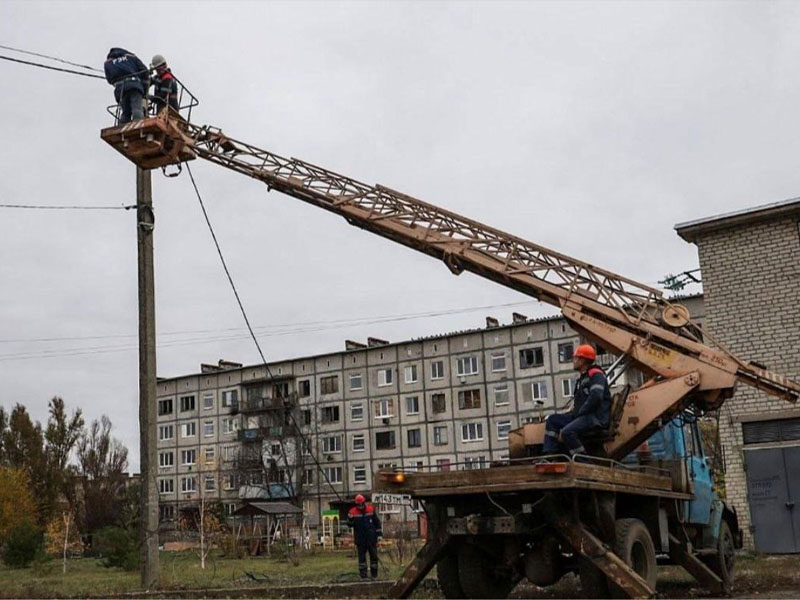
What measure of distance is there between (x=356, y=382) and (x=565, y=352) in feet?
55.1

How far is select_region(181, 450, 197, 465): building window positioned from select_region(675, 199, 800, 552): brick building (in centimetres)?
6322

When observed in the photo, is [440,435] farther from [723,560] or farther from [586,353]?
[586,353]

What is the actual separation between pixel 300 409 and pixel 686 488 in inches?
2395

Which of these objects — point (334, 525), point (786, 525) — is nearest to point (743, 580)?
point (786, 525)

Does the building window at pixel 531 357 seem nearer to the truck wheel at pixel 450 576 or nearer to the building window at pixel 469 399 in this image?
the building window at pixel 469 399

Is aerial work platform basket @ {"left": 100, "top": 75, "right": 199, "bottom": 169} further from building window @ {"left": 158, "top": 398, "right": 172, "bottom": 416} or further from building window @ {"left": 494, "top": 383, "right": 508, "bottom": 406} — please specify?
building window @ {"left": 158, "top": 398, "right": 172, "bottom": 416}

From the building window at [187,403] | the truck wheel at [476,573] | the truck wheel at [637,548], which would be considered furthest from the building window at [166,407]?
the truck wheel at [637,548]

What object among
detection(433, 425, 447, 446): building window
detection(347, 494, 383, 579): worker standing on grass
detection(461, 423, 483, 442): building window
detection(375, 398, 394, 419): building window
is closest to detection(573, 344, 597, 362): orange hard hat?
detection(347, 494, 383, 579): worker standing on grass

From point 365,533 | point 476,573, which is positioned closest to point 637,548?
point 476,573

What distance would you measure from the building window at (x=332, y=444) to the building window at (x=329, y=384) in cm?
348

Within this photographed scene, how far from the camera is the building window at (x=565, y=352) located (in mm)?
61344

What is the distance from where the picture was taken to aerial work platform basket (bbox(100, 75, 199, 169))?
1550 cm

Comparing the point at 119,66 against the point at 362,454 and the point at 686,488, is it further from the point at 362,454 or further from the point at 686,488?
the point at 362,454

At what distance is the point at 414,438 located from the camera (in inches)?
2638
